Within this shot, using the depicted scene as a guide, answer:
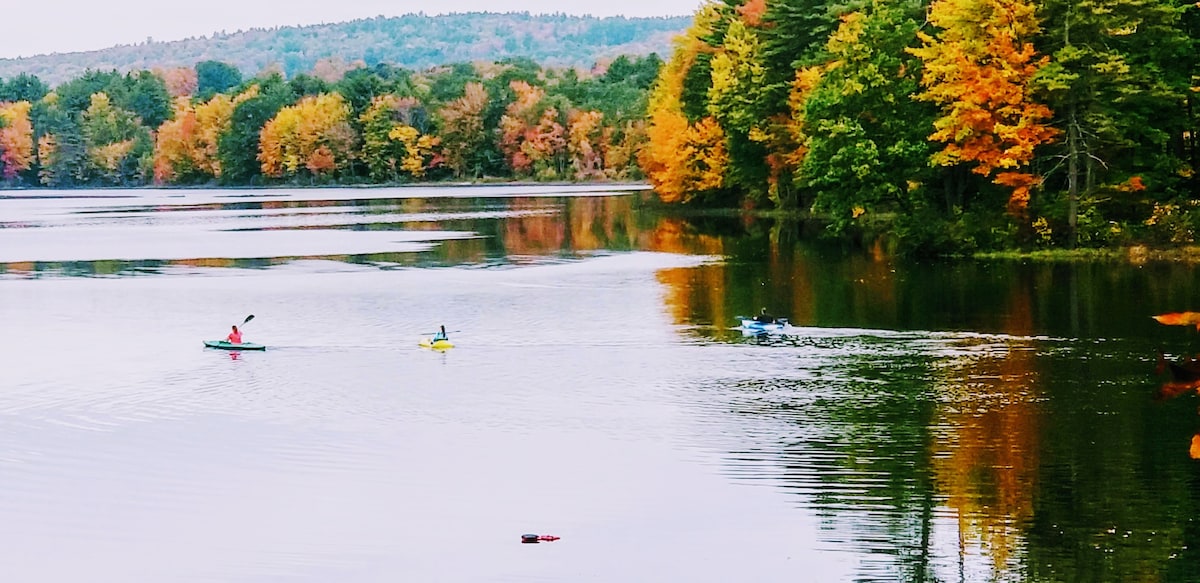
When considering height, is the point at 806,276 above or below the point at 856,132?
below

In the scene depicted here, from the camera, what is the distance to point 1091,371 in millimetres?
26734

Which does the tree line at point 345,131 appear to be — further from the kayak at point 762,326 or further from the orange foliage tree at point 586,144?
the kayak at point 762,326

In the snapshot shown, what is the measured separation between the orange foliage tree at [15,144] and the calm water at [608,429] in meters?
134

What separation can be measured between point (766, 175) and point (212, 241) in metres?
24.1

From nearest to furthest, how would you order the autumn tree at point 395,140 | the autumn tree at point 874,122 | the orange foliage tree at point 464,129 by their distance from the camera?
the autumn tree at point 874,122 < the orange foliage tree at point 464,129 < the autumn tree at point 395,140

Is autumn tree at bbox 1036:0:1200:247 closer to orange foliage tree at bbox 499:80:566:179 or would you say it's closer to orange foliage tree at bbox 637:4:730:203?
orange foliage tree at bbox 637:4:730:203

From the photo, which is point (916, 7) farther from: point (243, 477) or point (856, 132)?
point (243, 477)

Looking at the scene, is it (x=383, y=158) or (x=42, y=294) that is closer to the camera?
(x=42, y=294)

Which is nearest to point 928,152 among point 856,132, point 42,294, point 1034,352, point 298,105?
point 856,132

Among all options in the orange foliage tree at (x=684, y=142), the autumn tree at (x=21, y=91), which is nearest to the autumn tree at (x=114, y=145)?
the autumn tree at (x=21, y=91)

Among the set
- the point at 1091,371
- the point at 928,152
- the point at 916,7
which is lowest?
the point at 1091,371

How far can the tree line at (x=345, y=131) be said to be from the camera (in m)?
139

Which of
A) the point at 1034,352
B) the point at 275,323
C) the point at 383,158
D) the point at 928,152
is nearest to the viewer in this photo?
the point at 1034,352

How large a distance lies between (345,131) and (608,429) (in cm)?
12660
